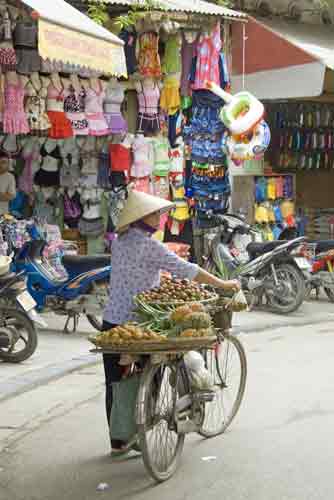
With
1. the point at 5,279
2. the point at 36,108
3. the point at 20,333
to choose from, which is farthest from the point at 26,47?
the point at 20,333

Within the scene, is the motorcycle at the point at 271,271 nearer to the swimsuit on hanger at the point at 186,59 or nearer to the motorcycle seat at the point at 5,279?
the swimsuit on hanger at the point at 186,59

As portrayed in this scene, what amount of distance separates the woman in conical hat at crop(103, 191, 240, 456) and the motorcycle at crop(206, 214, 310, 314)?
22.5 feet

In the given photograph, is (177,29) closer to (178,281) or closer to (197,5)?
(197,5)

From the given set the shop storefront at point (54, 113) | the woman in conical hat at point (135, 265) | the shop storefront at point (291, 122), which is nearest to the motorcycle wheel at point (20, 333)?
the shop storefront at point (54, 113)

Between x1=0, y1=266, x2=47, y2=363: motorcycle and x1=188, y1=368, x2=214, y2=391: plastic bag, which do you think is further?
x1=0, y1=266, x2=47, y2=363: motorcycle

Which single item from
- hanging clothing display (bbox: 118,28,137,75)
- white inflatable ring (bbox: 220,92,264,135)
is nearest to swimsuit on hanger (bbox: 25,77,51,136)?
hanging clothing display (bbox: 118,28,137,75)

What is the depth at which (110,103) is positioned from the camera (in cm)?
1326

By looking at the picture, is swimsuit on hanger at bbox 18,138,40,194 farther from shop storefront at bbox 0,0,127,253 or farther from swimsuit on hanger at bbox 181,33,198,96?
swimsuit on hanger at bbox 181,33,198,96

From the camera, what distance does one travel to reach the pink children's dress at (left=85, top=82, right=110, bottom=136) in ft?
42.1

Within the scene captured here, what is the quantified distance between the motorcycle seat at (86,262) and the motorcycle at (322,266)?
3.72m

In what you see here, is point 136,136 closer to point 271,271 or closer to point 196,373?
point 271,271

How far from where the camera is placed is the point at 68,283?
11039 mm

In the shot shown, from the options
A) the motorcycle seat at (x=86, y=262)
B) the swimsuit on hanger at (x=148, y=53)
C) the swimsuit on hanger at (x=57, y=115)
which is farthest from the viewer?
the swimsuit on hanger at (x=148, y=53)

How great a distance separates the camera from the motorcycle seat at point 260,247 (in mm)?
13102
